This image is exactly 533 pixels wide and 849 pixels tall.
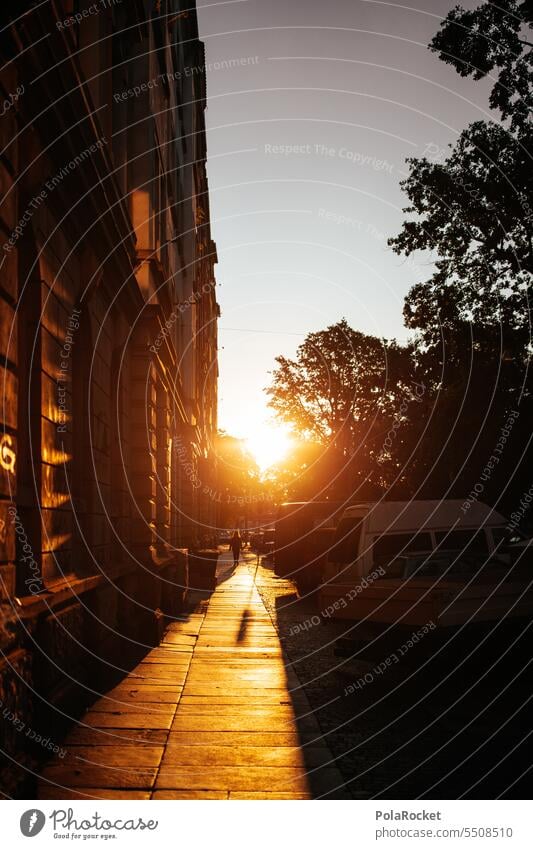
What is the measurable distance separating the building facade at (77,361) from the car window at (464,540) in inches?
181

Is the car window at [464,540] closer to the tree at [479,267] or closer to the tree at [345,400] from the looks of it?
the tree at [479,267]

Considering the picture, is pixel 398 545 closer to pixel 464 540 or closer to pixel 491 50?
pixel 464 540

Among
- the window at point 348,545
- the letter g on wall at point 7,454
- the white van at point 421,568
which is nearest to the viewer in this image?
the letter g on wall at point 7,454

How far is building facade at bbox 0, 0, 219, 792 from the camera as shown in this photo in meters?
6.63

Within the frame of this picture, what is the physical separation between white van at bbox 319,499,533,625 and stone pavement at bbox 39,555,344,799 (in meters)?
1.38

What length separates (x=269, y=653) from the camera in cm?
1432

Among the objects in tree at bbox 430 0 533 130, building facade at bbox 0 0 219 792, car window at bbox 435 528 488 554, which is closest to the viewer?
building facade at bbox 0 0 219 792

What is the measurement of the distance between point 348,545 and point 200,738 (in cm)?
628

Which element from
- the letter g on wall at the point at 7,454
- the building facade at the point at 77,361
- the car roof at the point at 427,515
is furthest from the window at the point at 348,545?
the letter g on wall at the point at 7,454

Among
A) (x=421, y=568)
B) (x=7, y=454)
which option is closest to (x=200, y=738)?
(x=7, y=454)

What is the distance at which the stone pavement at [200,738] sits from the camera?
668 cm

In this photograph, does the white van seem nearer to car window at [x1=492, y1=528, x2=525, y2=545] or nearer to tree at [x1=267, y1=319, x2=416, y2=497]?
car window at [x1=492, y1=528, x2=525, y2=545]

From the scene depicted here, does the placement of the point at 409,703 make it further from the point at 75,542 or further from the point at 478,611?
the point at 75,542

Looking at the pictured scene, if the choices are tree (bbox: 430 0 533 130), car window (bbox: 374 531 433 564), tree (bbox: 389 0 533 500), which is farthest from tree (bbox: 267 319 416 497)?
car window (bbox: 374 531 433 564)
